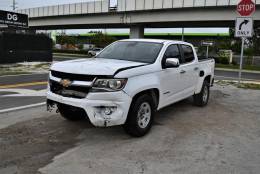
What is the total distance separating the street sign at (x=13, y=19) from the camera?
2466 cm

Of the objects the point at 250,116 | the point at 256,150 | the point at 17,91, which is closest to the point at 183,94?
the point at 250,116

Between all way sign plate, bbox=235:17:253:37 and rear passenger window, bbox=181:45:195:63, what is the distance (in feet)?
19.2

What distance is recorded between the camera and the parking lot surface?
428cm

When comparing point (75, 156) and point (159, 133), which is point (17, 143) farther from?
point (159, 133)

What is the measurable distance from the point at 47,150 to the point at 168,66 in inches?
110

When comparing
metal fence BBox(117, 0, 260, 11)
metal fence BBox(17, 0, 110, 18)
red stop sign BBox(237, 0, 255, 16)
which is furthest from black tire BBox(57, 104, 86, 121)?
metal fence BBox(17, 0, 110, 18)

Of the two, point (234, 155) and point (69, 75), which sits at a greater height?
point (69, 75)

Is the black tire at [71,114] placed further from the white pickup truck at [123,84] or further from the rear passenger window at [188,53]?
the rear passenger window at [188,53]

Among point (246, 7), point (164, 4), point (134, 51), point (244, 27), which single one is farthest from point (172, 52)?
point (164, 4)

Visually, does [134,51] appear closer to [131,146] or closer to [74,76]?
[74,76]

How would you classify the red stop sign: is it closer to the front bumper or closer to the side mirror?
the side mirror

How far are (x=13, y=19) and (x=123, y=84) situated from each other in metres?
23.2

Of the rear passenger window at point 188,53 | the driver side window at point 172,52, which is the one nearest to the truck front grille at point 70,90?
the driver side window at point 172,52

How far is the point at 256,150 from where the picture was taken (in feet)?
16.9
